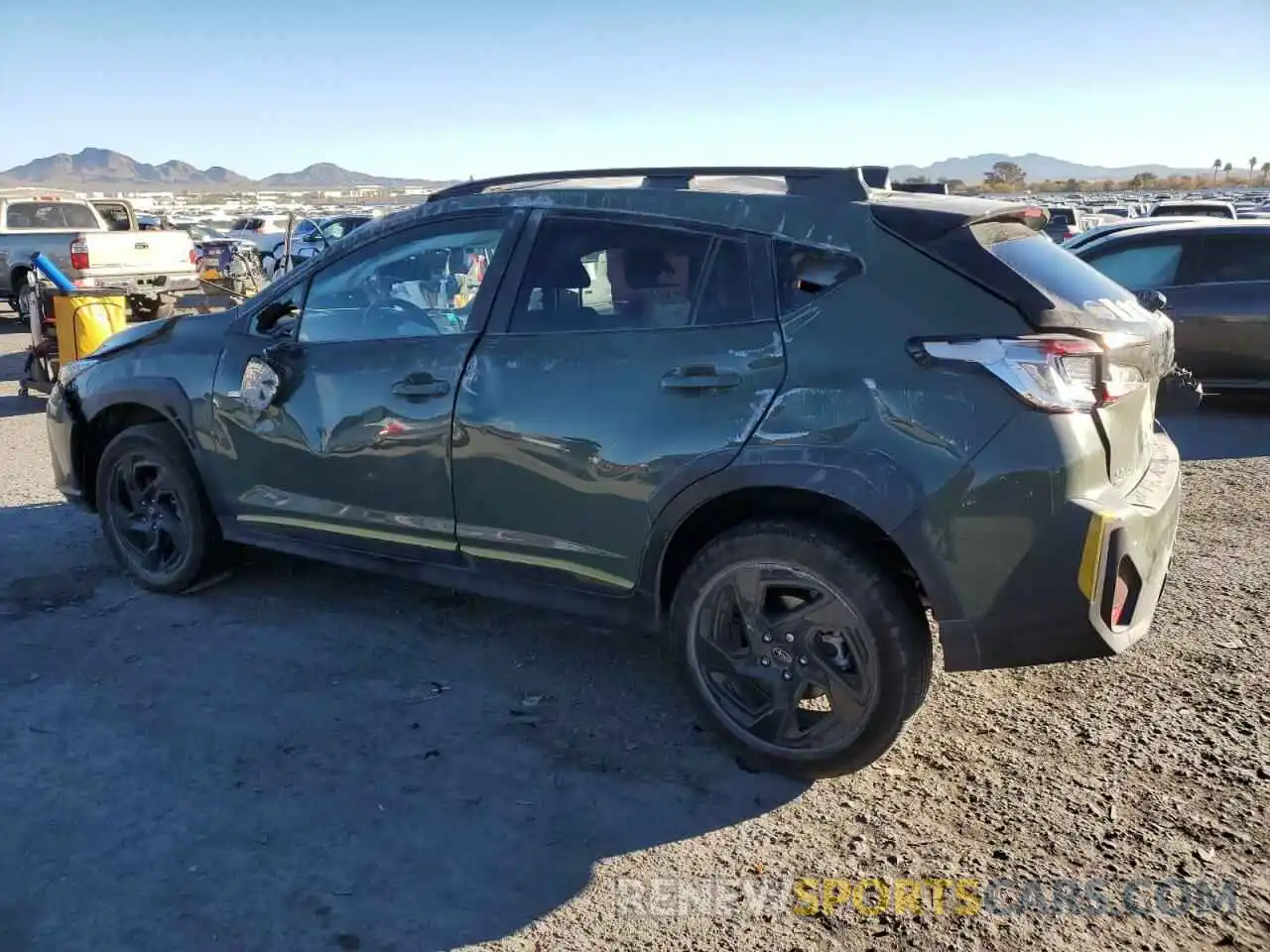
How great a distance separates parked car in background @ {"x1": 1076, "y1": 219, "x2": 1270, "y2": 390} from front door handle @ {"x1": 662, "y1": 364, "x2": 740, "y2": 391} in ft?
21.5

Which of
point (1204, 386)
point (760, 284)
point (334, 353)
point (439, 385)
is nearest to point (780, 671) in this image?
point (760, 284)

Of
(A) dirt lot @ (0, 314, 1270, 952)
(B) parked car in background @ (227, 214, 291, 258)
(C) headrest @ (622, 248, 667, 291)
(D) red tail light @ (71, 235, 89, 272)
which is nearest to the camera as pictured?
(A) dirt lot @ (0, 314, 1270, 952)

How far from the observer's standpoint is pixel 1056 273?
3.30 m

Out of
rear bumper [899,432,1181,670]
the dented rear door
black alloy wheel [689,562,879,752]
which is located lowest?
black alloy wheel [689,562,879,752]

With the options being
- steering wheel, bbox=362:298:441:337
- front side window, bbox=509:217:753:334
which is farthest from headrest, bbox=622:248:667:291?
steering wheel, bbox=362:298:441:337

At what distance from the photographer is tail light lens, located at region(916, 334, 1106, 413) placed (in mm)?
2953

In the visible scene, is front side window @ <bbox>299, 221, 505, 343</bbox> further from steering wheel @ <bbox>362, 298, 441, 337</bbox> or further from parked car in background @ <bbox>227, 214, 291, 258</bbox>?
parked car in background @ <bbox>227, 214, 291, 258</bbox>

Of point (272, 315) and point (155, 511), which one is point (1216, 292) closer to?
point (272, 315)

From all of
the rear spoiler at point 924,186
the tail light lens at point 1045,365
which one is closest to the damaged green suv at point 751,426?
the tail light lens at point 1045,365

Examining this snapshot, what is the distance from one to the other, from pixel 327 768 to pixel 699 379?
5.86ft

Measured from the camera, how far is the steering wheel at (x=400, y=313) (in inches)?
161

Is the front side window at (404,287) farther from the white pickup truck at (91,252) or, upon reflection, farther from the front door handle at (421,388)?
the white pickup truck at (91,252)

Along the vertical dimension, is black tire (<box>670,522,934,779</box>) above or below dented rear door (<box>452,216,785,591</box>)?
below

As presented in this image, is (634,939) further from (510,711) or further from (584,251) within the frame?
(584,251)
